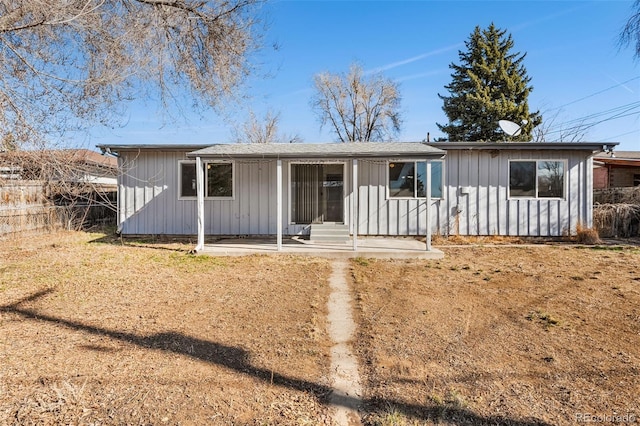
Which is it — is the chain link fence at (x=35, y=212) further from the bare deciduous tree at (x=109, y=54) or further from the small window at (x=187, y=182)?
the bare deciduous tree at (x=109, y=54)

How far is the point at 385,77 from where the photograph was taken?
94.5 ft

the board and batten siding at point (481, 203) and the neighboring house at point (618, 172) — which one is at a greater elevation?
the neighboring house at point (618, 172)

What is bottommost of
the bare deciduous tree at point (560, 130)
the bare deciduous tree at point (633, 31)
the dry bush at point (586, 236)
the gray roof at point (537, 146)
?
the dry bush at point (586, 236)

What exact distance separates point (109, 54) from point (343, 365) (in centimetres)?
541

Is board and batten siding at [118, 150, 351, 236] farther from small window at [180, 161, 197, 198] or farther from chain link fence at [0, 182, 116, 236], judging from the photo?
chain link fence at [0, 182, 116, 236]

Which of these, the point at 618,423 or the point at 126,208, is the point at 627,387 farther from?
the point at 126,208

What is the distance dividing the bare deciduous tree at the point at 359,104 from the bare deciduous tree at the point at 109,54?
22.9 meters

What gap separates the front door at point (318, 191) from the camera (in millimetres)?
10133

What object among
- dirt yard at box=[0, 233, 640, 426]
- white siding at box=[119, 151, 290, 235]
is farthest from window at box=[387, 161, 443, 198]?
dirt yard at box=[0, 233, 640, 426]

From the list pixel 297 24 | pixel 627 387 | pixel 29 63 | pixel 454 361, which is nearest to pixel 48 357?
pixel 454 361

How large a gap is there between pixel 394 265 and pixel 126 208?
25.7 feet

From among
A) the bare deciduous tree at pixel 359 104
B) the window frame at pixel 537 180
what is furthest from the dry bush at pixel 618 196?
the bare deciduous tree at pixel 359 104

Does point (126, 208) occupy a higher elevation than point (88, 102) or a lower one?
lower

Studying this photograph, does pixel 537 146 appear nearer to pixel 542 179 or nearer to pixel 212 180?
pixel 542 179
